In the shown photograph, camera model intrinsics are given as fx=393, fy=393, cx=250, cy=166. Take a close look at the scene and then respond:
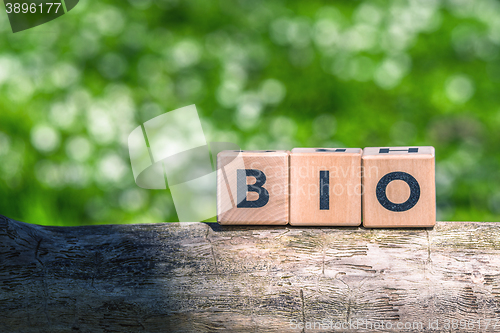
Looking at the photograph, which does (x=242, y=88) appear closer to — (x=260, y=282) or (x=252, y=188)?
(x=252, y=188)

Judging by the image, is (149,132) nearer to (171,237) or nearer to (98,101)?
(98,101)

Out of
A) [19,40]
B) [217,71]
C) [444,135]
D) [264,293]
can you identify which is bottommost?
[264,293]

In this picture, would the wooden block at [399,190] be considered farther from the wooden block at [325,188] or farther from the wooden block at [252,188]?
the wooden block at [252,188]

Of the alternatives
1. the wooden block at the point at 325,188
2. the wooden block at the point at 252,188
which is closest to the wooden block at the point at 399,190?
the wooden block at the point at 325,188

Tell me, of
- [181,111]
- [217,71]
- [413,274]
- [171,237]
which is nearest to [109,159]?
[181,111]

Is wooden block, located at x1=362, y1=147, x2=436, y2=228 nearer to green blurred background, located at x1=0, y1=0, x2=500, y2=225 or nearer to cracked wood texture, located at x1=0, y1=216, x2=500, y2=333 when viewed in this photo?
cracked wood texture, located at x1=0, y1=216, x2=500, y2=333

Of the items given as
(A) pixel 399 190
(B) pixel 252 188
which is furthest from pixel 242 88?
(A) pixel 399 190

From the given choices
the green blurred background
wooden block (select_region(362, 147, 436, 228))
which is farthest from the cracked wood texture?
the green blurred background
